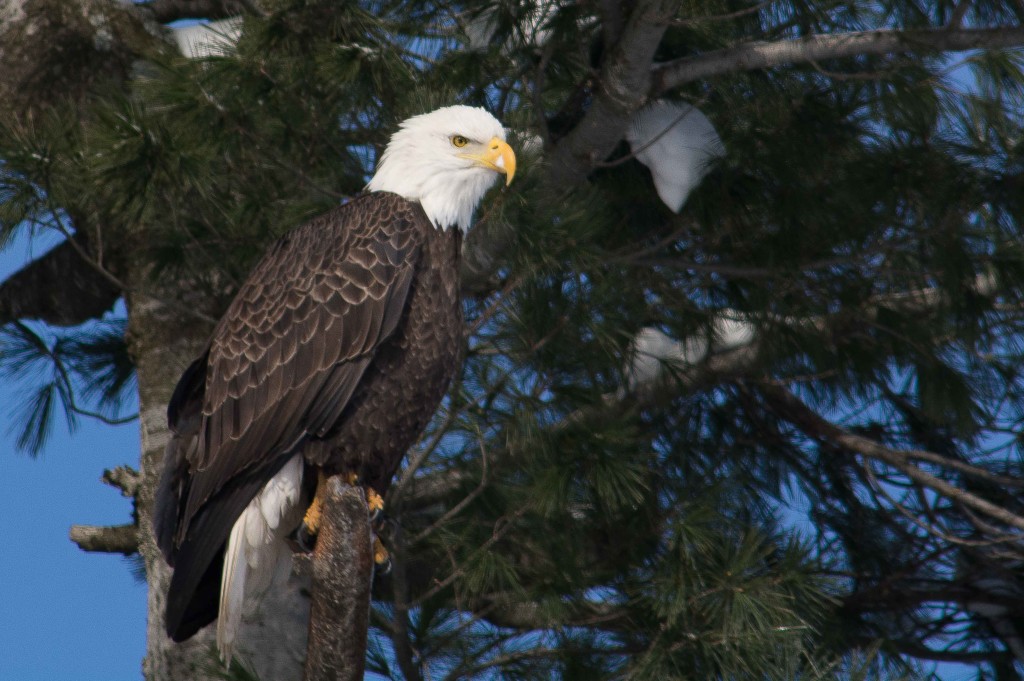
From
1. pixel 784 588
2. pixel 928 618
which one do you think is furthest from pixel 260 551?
pixel 928 618

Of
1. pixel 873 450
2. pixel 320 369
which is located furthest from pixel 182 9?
pixel 873 450

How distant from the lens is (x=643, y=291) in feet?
14.3

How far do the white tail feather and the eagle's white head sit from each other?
73 cm

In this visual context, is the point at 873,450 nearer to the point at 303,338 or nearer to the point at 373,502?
the point at 373,502

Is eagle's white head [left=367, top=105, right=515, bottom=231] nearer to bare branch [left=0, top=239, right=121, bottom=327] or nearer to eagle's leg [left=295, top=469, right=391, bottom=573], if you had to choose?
eagle's leg [left=295, top=469, right=391, bottom=573]

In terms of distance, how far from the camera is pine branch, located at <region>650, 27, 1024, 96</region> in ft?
11.7

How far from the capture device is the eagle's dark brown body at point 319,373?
10.0 feet

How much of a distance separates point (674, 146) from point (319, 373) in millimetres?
1446

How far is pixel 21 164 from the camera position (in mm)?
3746

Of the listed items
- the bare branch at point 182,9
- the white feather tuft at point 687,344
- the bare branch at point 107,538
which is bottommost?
the bare branch at point 107,538

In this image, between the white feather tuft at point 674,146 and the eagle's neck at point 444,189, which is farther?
the white feather tuft at point 674,146

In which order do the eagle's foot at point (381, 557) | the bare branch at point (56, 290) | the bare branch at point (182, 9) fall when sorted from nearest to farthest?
the eagle's foot at point (381, 557) → the bare branch at point (182, 9) → the bare branch at point (56, 290)

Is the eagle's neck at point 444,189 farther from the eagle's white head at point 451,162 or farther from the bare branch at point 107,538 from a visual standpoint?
the bare branch at point 107,538

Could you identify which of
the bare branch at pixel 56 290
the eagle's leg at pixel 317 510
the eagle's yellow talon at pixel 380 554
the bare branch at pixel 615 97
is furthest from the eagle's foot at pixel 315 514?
the bare branch at pixel 56 290
